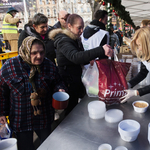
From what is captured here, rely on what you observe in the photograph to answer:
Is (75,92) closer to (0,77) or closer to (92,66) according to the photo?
(92,66)

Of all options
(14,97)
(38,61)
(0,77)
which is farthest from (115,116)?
(0,77)

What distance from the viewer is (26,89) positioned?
123 centimetres

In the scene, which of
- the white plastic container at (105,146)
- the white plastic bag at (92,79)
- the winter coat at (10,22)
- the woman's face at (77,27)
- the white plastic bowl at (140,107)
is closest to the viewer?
the white plastic container at (105,146)

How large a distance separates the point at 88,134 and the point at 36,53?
31.5 inches

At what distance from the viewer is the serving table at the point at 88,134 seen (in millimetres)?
839

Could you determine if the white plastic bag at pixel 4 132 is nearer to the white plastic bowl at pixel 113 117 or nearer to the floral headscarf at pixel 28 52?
the floral headscarf at pixel 28 52

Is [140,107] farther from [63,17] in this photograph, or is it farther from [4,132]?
[63,17]

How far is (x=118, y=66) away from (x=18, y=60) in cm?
94

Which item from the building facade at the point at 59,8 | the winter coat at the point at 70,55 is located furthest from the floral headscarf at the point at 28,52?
the building facade at the point at 59,8

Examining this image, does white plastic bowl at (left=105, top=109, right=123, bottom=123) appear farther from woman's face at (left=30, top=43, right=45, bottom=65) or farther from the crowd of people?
woman's face at (left=30, top=43, right=45, bottom=65)

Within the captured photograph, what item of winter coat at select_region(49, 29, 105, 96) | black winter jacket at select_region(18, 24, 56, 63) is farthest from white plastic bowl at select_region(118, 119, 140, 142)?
black winter jacket at select_region(18, 24, 56, 63)

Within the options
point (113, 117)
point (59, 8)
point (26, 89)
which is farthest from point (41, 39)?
point (59, 8)

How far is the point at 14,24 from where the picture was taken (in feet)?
13.5

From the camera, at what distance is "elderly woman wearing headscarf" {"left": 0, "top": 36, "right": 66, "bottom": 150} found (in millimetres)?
1188
